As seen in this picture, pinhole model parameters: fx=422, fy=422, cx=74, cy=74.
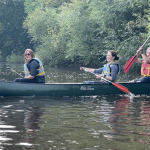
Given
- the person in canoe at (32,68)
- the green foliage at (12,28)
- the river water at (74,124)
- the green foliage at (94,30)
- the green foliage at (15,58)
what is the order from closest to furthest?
the river water at (74,124) → the person in canoe at (32,68) → the green foliage at (94,30) → the green foliage at (15,58) → the green foliage at (12,28)

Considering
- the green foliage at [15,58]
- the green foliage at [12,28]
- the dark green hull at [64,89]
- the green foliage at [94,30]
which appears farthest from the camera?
the green foliage at [12,28]

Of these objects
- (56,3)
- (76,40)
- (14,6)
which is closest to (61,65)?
(76,40)

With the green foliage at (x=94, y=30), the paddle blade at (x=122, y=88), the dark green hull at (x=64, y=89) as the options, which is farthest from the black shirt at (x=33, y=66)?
the green foliage at (x=94, y=30)

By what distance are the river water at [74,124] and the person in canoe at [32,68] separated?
86cm

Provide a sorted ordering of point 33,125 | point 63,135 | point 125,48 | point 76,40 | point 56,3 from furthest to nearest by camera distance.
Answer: point 56,3 < point 76,40 < point 125,48 < point 33,125 < point 63,135

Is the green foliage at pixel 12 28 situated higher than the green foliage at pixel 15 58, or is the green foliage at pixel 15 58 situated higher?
the green foliage at pixel 12 28

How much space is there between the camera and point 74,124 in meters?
7.39

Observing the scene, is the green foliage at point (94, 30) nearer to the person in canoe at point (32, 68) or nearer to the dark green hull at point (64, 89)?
the dark green hull at point (64, 89)

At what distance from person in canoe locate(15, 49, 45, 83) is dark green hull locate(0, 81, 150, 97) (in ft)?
A: 0.78

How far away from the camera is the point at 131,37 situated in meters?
22.7

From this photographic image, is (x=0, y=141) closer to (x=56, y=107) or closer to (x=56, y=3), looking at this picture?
(x=56, y=107)

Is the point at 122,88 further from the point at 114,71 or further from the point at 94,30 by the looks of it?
the point at 94,30

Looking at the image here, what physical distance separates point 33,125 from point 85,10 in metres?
25.7

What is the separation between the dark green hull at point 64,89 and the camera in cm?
1170
